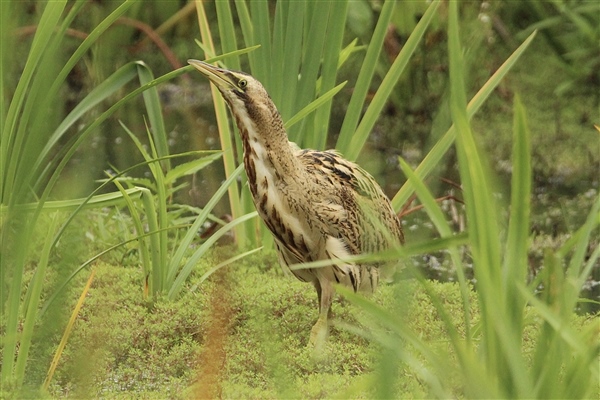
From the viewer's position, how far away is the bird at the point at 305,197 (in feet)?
10.8

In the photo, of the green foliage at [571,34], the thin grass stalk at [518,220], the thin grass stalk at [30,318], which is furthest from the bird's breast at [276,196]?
the green foliage at [571,34]

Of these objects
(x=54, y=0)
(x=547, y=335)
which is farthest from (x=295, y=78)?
(x=547, y=335)

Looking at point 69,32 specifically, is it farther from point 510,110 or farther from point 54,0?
point 54,0

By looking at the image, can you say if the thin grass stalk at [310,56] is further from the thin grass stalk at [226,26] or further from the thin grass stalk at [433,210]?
the thin grass stalk at [433,210]

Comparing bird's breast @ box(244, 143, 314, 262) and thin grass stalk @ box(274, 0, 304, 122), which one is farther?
thin grass stalk @ box(274, 0, 304, 122)

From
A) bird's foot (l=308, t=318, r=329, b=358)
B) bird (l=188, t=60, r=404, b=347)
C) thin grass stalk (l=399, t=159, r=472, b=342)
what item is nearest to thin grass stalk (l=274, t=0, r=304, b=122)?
bird (l=188, t=60, r=404, b=347)

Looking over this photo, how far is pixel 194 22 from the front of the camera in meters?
6.67

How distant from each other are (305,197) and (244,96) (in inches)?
15.1

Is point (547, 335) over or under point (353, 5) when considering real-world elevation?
under

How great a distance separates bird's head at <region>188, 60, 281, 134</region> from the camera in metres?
3.24

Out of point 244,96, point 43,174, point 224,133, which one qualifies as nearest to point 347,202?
point 244,96

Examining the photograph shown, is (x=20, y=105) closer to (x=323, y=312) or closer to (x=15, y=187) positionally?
(x=15, y=187)

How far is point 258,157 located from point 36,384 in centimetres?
99

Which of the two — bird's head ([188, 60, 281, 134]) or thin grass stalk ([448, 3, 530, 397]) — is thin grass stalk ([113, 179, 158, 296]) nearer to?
bird's head ([188, 60, 281, 134])
